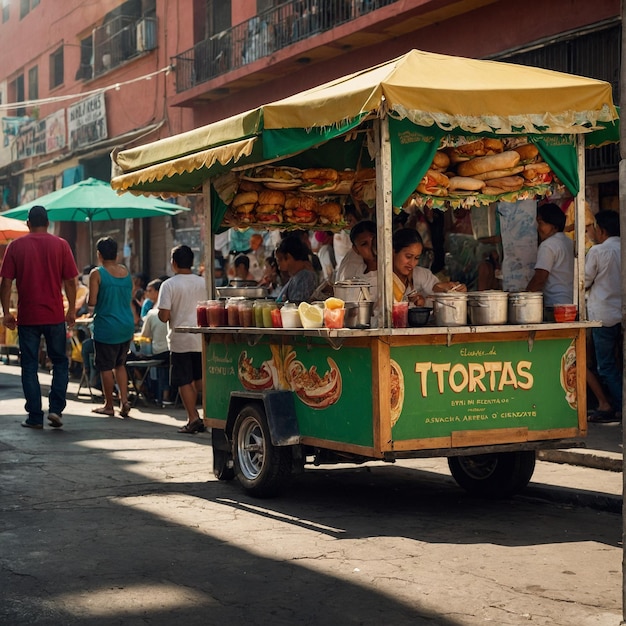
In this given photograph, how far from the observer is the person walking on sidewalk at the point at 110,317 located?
12.0 metres

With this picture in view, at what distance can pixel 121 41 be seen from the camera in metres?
24.7

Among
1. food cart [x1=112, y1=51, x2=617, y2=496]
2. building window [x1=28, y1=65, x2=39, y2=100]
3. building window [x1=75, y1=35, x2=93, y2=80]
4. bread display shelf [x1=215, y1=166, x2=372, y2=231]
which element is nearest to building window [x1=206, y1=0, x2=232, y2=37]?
building window [x1=75, y1=35, x2=93, y2=80]

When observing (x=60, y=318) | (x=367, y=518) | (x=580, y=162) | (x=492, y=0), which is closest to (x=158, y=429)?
(x=60, y=318)

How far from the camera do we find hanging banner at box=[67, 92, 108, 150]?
2562 cm

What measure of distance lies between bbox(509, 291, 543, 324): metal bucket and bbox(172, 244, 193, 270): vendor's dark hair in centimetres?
508

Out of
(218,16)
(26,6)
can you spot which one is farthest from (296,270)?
(26,6)

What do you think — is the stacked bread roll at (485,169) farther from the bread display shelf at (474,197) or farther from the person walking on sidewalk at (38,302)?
the person walking on sidewalk at (38,302)

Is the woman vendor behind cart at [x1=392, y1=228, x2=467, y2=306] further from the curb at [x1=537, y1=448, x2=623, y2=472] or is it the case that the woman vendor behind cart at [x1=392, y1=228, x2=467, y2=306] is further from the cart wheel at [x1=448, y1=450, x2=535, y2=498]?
the curb at [x1=537, y1=448, x2=623, y2=472]

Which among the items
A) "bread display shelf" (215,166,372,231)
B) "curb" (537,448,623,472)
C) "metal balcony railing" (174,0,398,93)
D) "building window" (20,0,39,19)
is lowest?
"curb" (537,448,623,472)

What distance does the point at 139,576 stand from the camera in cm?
512

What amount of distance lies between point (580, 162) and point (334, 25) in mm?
9213

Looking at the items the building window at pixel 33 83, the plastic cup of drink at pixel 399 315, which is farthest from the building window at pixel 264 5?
the building window at pixel 33 83

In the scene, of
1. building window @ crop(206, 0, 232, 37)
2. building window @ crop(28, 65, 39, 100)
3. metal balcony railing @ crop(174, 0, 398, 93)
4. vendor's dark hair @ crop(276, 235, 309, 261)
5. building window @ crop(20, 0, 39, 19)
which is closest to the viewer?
vendor's dark hair @ crop(276, 235, 309, 261)

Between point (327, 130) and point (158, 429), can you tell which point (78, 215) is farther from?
point (327, 130)
